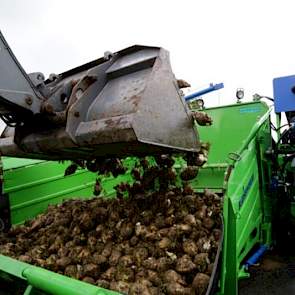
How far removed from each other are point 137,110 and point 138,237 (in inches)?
37.0

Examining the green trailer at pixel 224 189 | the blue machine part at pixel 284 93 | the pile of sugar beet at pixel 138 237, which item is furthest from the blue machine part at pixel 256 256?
the blue machine part at pixel 284 93

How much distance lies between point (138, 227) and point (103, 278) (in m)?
0.40

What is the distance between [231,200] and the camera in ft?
6.67

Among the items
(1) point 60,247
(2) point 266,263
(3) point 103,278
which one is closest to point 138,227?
(3) point 103,278

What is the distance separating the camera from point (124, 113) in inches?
71.5

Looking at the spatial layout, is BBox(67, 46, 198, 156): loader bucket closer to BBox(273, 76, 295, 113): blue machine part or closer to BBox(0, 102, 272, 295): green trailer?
BBox(0, 102, 272, 295): green trailer

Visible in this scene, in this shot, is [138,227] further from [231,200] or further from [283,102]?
[283,102]

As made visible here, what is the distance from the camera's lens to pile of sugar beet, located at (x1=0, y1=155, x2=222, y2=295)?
6.73ft

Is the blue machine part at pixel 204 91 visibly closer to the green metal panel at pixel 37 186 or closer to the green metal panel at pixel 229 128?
the green metal panel at pixel 229 128

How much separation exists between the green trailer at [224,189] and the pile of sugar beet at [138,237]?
18cm

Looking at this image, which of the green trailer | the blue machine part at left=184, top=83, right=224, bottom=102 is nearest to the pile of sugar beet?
the green trailer

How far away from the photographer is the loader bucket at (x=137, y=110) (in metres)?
1.77

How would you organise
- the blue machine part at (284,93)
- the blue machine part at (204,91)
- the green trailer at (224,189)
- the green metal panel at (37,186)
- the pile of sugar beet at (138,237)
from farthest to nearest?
the blue machine part at (204,91) < the green metal panel at (37,186) < the blue machine part at (284,93) < the pile of sugar beet at (138,237) < the green trailer at (224,189)

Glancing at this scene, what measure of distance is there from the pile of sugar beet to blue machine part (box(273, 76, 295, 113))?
3.34ft
